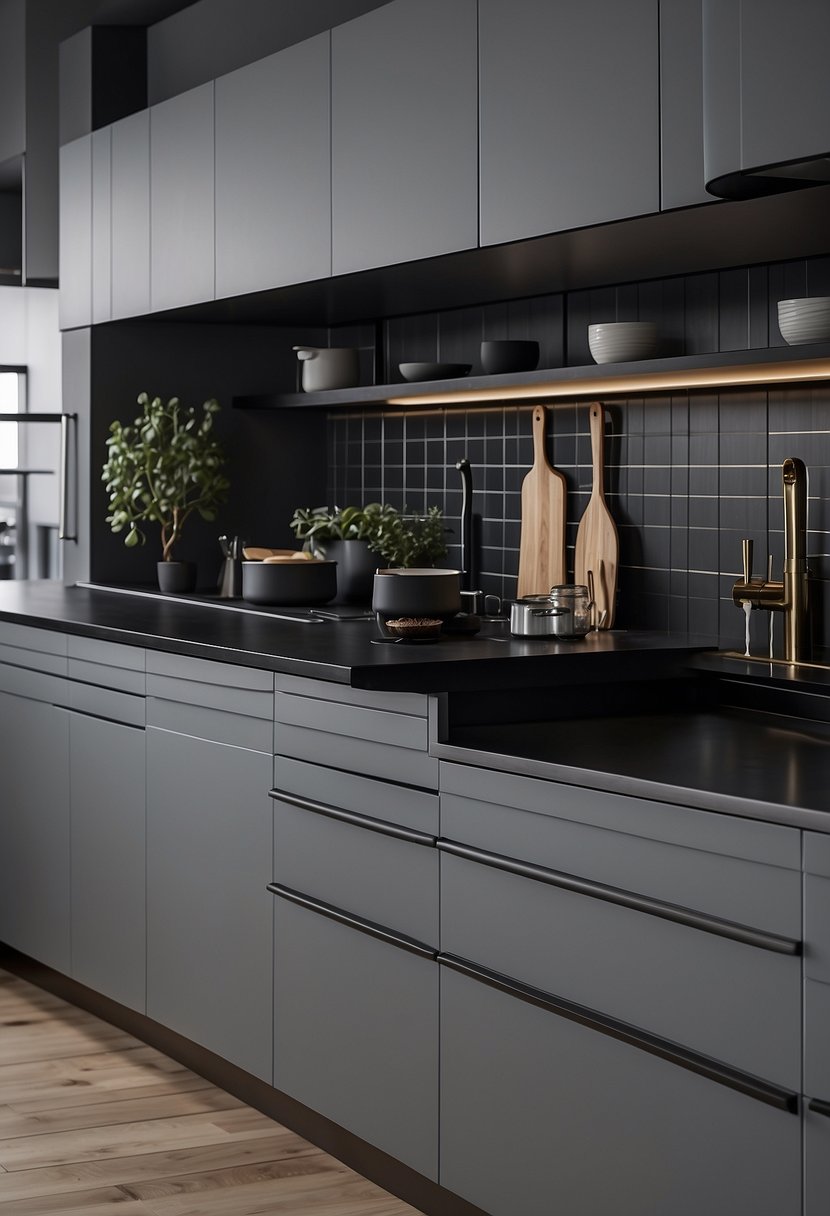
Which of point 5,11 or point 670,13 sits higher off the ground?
point 5,11

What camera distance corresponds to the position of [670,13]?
2602 millimetres

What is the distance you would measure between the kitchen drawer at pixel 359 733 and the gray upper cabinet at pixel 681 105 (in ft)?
3.10

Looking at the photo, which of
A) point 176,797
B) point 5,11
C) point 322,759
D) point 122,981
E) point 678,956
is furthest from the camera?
point 5,11

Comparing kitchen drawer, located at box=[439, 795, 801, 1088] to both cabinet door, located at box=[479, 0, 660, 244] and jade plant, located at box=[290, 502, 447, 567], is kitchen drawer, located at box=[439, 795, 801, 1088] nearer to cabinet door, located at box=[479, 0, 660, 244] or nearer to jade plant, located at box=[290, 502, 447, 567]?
cabinet door, located at box=[479, 0, 660, 244]

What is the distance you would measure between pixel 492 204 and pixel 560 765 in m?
1.24

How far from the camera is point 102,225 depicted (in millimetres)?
4574

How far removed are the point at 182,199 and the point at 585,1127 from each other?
9.06ft

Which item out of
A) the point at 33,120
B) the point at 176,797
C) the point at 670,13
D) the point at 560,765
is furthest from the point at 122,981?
the point at 33,120

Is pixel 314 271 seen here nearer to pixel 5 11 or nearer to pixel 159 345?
pixel 159 345

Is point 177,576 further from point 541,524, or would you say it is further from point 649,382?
point 649,382

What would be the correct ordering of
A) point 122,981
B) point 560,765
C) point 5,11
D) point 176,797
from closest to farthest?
point 560,765
point 176,797
point 122,981
point 5,11

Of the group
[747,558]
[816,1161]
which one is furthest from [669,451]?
[816,1161]

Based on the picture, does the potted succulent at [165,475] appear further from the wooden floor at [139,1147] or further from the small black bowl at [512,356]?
the wooden floor at [139,1147]

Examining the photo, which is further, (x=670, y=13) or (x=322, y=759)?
(x=322, y=759)
